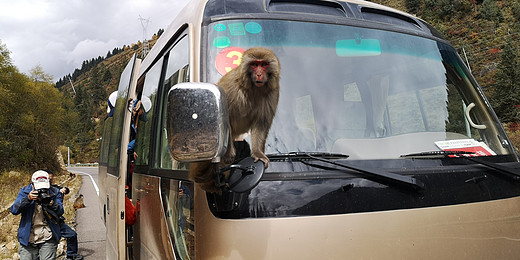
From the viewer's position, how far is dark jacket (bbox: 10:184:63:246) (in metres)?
6.11

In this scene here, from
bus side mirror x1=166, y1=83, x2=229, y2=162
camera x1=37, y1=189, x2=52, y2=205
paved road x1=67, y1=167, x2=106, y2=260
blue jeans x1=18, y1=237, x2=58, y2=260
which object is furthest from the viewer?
paved road x1=67, y1=167, x2=106, y2=260

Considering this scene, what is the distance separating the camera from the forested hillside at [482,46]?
3406cm

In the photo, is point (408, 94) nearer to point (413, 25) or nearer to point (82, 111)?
point (413, 25)

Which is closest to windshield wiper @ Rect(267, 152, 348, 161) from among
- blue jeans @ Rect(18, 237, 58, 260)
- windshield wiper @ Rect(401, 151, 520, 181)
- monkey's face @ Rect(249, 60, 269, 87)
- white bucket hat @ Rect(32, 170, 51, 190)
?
windshield wiper @ Rect(401, 151, 520, 181)

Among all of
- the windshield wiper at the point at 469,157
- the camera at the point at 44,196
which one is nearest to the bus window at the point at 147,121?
the windshield wiper at the point at 469,157

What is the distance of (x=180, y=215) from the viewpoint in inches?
94.1

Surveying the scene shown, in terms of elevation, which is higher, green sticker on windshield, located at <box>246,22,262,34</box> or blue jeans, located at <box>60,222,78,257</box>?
green sticker on windshield, located at <box>246,22,262,34</box>

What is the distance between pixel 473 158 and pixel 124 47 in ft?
677

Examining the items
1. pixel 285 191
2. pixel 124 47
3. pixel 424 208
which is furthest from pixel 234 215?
pixel 124 47

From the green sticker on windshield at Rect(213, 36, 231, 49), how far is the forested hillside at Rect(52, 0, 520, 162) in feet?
24.3

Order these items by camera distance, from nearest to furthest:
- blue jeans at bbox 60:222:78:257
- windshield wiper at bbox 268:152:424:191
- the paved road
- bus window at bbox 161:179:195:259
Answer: windshield wiper at bbox 268:152:424:191 < bus window at bbox 161:179:195:259 < blue jeans at bbox 60:222:78:257 < the paved road

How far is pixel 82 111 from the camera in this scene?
95.9 m

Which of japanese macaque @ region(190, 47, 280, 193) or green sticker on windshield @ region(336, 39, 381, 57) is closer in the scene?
japanese macaque @ region(190, 47, 280, 193)

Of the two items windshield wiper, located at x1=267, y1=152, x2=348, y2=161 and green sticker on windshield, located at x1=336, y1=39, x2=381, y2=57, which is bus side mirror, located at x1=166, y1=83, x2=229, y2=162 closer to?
windshield wiper, located at x1=267, y1=152, x2=348, y2=161
